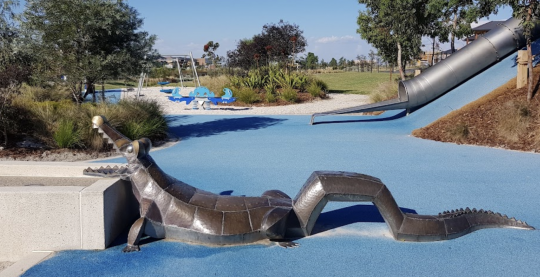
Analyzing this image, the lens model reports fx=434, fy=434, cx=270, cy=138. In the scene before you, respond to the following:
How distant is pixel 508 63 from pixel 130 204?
520 inches

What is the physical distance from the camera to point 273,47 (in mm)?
31844

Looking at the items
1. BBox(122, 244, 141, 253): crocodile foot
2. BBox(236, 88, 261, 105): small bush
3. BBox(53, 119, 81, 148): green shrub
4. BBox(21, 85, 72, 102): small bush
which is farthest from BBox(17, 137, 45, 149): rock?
BBox(236, 88, 261, 105): small bush

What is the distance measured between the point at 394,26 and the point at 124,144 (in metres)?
16.4

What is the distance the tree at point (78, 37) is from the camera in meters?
10.6

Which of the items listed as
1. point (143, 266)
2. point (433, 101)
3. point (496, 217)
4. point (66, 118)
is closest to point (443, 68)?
point (433, 101)

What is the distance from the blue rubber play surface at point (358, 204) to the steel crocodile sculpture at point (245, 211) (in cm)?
15

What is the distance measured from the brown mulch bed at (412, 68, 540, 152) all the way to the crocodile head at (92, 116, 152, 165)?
844cm

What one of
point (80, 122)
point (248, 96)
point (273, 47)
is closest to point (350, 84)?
point (273, 47)

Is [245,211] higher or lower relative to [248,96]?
lower

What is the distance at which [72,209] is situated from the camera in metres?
4.52

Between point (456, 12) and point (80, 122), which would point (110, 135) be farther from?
point (456, 12)

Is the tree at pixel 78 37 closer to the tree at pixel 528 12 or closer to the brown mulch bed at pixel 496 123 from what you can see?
the brown mulch bed at pixel 496 123

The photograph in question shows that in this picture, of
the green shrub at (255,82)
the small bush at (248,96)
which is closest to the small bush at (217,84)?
the green shrub at (255,82)

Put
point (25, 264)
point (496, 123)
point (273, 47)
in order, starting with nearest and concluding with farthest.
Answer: point (25, 264)
point (496, 123)
point (273, 47)
